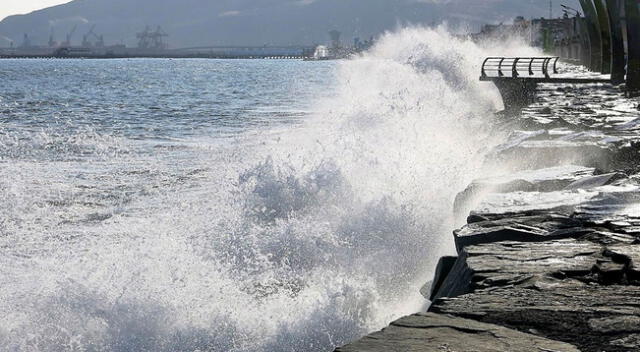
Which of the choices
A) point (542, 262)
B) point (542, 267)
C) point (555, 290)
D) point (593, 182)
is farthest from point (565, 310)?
point (593, 182)

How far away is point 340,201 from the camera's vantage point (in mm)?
10320

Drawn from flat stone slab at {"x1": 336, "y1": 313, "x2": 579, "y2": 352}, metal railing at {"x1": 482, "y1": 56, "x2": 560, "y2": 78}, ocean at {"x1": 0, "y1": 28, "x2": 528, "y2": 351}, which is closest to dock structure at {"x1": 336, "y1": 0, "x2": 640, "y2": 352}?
flat stone slab at {"x1": 336, "y1": 313, "x2": 579, "y2": 352}

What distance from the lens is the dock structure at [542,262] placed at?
12.9 ft

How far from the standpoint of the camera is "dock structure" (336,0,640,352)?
12.9ft

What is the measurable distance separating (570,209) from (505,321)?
94.9 inches

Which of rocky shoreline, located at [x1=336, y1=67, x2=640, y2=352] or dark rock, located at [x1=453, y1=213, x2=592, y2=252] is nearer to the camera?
rocky shoreline, located at [x1=336, y1=67, x2=640, y2=352]

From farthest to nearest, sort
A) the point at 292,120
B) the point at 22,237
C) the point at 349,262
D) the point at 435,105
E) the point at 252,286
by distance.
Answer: the point at 292,120
the point at 435,105
the point at 22,237
the point at 349,262
the point at 252,286

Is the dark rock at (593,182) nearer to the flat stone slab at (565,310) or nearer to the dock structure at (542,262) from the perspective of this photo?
the dock structure at (542,262)

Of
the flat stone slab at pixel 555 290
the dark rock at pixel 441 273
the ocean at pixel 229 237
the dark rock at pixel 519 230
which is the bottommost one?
the ocean at pixel 229 237

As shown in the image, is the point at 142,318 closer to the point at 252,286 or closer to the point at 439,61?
the point at 252,286

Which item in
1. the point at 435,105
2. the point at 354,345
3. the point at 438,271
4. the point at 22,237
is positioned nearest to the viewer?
the point at 354,345

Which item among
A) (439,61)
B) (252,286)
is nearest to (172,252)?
(252,286)

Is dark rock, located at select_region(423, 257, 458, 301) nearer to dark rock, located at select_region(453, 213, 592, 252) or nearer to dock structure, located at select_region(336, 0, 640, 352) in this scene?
dock structure, located at select_region(336, 0, 640, 352)

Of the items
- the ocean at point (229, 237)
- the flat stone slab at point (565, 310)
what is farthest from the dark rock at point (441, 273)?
the flat stone slab at point (565, 310)
